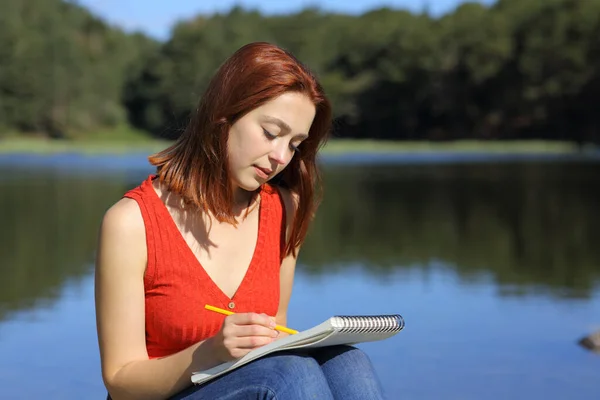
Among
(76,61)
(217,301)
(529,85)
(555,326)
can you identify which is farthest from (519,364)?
(76,61)

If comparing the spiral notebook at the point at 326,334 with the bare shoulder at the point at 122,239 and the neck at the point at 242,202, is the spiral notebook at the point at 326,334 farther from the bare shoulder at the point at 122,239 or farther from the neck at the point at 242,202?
the neck at the point at 242,202

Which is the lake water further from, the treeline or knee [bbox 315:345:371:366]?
the treeline

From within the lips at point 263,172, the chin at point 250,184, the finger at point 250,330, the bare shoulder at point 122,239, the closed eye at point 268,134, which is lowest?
the finger at point 250,330

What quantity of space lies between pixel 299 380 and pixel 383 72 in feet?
196

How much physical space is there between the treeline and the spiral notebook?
46266 mm

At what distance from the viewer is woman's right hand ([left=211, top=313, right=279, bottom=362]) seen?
204 centimetres

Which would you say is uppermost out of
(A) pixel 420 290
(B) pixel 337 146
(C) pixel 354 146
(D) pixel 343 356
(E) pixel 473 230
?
(D) pixel 343 356

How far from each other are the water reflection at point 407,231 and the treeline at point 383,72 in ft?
103

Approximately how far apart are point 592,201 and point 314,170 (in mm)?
13400

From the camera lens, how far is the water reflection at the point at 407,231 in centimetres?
804

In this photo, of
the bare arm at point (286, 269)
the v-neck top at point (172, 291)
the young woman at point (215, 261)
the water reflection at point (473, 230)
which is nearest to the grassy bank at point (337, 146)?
the water reflection at point (473, 230)

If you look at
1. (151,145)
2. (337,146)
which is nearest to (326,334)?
(337,146)

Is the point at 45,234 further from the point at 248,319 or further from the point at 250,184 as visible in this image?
the point at 248,319

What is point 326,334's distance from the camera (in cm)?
206
